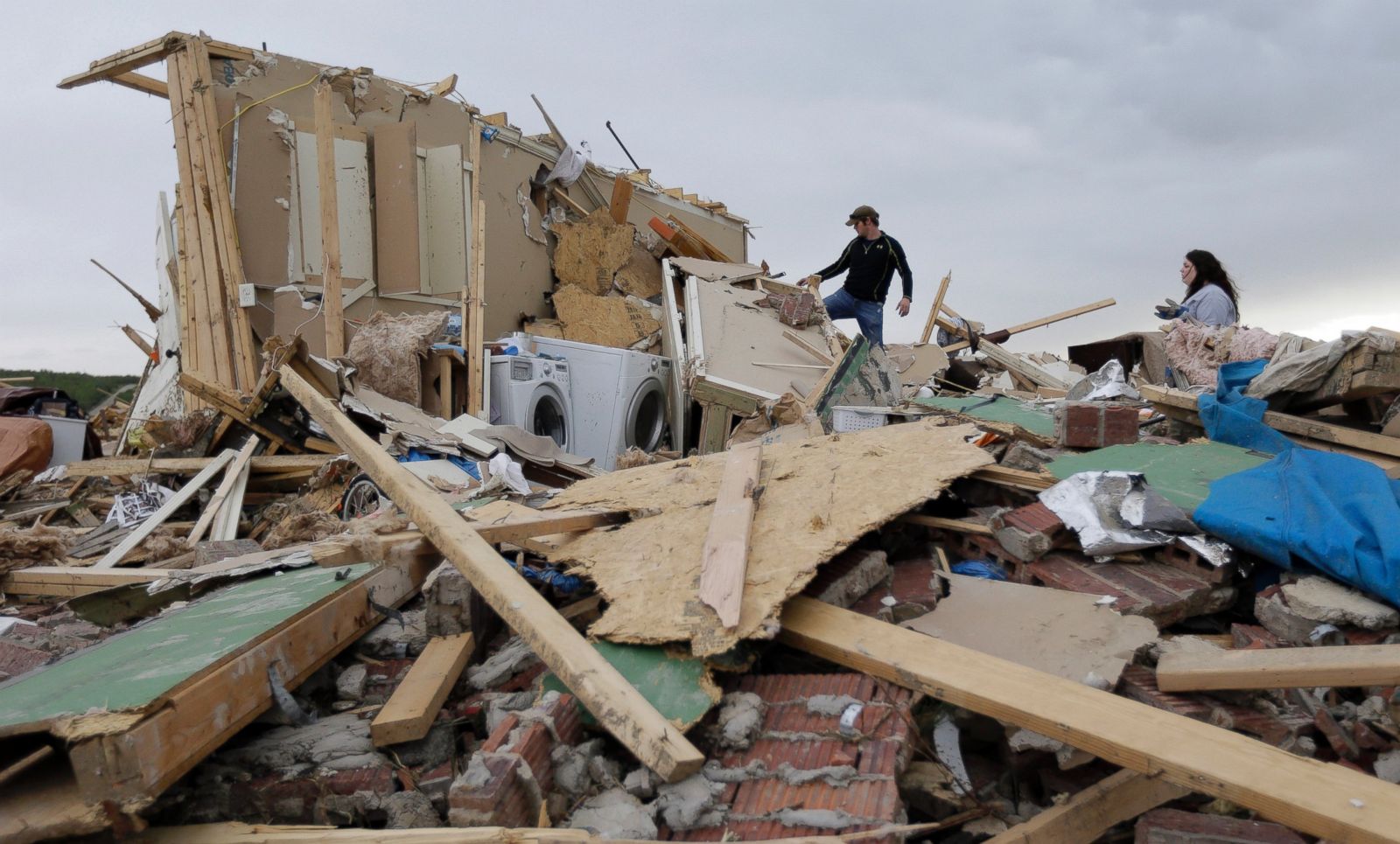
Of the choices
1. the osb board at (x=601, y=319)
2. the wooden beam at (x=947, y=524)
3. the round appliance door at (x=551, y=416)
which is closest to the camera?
the wooden beam at (x=947, y=524)

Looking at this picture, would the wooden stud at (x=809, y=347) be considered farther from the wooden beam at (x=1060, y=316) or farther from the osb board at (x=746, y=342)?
the wooden beam at (x=1060, y=316)

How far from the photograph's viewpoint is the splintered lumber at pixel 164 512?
189 inches

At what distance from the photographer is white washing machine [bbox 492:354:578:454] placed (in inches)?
273

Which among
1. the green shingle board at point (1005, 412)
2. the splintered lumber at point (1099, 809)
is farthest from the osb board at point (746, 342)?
the splintered lumber at point (1099, 809)

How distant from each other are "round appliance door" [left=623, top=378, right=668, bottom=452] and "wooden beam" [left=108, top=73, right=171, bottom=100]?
491 cm

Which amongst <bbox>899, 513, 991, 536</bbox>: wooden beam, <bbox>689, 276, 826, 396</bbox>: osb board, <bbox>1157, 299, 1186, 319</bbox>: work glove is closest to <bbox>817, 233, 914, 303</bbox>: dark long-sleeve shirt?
<bbox>689, 276, 826, 396</bbox>: osb board

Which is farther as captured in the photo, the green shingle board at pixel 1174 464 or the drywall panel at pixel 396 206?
the drywall panel at pixel 396 206

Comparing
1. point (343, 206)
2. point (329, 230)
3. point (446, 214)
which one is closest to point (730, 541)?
point (329, 230)

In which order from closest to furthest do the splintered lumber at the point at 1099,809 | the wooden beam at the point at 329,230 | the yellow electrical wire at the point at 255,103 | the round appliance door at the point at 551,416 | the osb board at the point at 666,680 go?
the splintered lumber at the point at 1099,809, the osb board at the point at 666,680, the wooden beam at the point at 329,230, the yellow electrical wire at the point at 255,103, the round appliance door at the point at 551,416

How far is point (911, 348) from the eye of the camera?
33.0 ft

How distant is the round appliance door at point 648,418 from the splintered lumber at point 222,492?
9.76 ft

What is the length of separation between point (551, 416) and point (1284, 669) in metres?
6.16

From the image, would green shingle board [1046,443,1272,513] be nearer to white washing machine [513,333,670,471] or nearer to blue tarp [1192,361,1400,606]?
blue tarp [1192,361,1400,606]

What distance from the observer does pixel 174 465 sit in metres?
6.06
